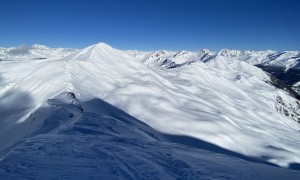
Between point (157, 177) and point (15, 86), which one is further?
point (15, 86)

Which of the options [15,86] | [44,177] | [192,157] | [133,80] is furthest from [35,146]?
[133,80]

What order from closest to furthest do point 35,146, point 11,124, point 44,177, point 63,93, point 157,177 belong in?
point 44,177 → point 157,177 → point 35,146 → point 11,124 → point 63,93

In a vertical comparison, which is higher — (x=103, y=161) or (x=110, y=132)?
(x=110, y=132)

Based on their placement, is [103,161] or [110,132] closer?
[103,161]

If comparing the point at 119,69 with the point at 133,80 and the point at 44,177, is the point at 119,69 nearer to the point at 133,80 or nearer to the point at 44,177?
the point at 133,80

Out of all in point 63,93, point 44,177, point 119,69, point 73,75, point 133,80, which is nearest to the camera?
point 44,177

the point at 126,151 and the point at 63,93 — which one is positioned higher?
the point at 63,93

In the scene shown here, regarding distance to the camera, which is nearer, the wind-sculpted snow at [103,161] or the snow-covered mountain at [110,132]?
the wind-sculpted snow at [103,161]

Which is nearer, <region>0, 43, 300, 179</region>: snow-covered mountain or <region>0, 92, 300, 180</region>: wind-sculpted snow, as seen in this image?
<region>0, 92, 300, 180</region>: wind-sculpted snow
